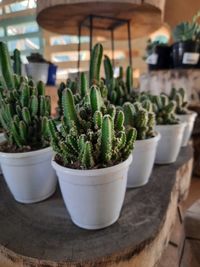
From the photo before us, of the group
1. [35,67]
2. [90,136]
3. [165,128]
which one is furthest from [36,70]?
[90,136]

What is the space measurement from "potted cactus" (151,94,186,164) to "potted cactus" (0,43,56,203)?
404 mm

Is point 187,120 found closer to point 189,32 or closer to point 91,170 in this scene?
point 91,170

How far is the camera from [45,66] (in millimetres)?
1131

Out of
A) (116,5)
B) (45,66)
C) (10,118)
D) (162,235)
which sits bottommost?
(162,235)

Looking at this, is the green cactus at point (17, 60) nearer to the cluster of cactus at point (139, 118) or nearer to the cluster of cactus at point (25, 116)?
the cluster of cactus at point (25, 116)

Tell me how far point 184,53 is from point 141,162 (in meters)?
1.14

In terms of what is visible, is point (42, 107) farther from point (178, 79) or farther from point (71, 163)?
point (178, 79)

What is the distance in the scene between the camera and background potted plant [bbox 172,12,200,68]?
1.50 m

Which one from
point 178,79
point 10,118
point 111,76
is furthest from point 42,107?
point 178,79

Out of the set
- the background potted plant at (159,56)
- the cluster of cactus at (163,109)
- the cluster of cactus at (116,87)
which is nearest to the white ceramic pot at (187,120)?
the cluster of cactus at (163,109)

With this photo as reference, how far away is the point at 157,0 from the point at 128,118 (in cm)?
71

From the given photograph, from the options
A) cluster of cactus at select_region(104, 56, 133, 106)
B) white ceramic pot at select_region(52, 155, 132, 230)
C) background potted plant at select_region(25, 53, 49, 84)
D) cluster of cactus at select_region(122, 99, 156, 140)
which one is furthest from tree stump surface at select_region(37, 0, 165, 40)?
white ceramic pot at select_region(52, 155, 132, 230)

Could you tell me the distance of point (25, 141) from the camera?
0.55 metres

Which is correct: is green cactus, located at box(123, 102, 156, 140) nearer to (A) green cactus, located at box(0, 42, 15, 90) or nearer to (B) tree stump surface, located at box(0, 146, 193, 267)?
(B) tree stump surface, located at box(0, 146, 193, 267)
